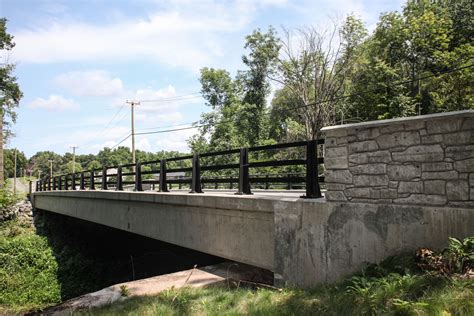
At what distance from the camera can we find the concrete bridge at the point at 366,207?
4617mm

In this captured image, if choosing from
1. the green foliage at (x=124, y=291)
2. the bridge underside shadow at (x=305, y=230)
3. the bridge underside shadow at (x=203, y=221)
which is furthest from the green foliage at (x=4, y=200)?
the green foliage at (x=124, y=291)

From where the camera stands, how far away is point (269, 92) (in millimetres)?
38062

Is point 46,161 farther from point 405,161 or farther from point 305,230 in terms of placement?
point 405,161

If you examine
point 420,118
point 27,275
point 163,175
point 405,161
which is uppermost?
point 420,118

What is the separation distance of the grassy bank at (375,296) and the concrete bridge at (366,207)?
0.36 m

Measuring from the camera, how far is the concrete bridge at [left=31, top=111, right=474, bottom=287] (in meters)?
4.62

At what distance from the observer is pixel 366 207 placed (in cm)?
530

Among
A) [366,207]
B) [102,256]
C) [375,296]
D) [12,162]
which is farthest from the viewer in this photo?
[12,162]

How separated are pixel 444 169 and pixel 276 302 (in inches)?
99.2

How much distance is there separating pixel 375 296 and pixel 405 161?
5.93ft

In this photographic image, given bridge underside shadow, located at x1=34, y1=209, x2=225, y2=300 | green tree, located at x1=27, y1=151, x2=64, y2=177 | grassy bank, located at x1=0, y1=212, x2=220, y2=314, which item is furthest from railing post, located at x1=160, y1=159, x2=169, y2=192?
green tree, located at x1=27, y1=151, x2=64, y2=177

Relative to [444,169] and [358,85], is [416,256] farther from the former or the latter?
[358,85]

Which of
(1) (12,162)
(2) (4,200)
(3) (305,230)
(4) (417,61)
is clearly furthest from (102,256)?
(1) (12,162)

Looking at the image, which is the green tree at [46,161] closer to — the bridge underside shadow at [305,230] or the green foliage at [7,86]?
the green foliage at [7,86]
